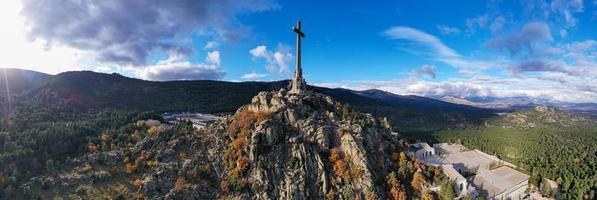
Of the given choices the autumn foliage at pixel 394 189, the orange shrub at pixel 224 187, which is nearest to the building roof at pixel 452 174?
the autumn foliage at pixel 394 189

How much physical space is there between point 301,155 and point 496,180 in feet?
140

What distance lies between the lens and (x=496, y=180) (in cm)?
7500

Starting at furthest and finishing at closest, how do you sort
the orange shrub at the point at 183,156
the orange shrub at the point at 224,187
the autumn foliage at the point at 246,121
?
1. the autumn foliage at the point at 246,121
2. the orange shrub at the point at 183,156
3. the orange shrub at the point at 224,187

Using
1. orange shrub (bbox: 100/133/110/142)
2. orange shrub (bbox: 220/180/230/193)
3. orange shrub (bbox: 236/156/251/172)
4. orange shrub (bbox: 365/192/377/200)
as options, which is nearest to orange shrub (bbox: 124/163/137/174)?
orange shrub (bbox: 220/180/230/193)

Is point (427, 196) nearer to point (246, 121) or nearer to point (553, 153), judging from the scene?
point (246, 121)

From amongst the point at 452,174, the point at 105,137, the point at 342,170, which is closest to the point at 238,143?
the point at 342,170

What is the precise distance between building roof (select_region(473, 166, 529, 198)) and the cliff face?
19.3m

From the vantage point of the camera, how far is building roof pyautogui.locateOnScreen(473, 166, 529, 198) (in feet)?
231

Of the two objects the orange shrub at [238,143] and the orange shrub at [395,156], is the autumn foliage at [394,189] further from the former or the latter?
the orange shrub at [238,143]

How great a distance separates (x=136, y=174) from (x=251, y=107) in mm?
26026

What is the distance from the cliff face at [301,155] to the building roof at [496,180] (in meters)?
19.3

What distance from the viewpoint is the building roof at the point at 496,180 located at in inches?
2773

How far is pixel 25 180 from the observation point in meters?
62.9

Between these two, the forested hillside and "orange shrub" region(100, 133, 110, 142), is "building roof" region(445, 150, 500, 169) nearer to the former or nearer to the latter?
the forested hillside
